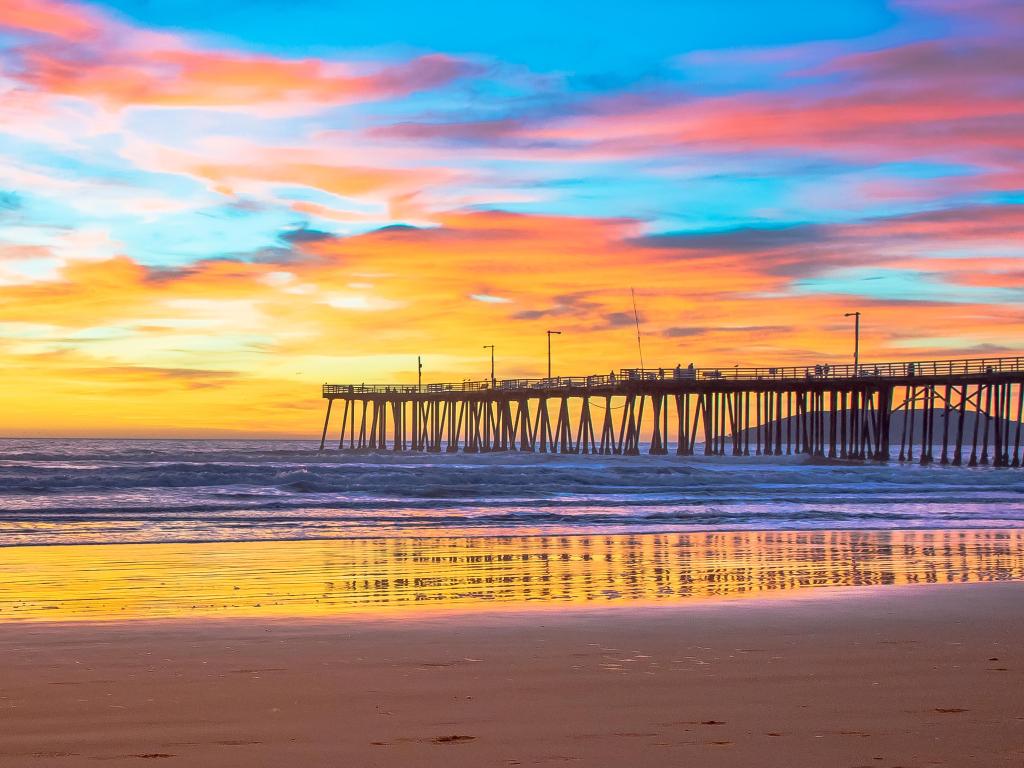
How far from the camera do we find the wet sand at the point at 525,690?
5.18 metres

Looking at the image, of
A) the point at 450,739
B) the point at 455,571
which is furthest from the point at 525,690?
the point at 455,571

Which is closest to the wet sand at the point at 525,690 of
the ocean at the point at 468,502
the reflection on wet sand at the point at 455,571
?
the reflection on wet sand at the point at 455,571

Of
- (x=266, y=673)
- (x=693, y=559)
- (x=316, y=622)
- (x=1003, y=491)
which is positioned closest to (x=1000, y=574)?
(x=693, y=559)

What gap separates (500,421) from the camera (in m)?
74.2

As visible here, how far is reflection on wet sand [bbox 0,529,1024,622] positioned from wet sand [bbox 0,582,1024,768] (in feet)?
4.12

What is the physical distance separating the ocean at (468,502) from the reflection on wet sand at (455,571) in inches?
88.0

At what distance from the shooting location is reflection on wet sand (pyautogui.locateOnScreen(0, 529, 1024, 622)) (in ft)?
33.8

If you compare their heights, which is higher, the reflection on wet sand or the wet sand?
the wet sand

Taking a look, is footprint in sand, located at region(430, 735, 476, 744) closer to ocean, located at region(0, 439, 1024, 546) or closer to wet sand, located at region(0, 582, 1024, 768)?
wet sand, located at region(0, 582, 1024, 768)

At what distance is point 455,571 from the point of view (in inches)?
519

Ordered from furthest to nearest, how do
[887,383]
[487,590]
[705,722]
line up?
1. [887,383]
2. [487,590]
3. [705,722]

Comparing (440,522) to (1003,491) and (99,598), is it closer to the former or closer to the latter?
(99,598)

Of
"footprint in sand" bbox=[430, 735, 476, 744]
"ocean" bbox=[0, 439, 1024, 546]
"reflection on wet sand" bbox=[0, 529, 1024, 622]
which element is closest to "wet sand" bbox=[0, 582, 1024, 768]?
"footprint in sand" bbox=[430, 735, 476, 744]

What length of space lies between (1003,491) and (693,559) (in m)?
22.9
